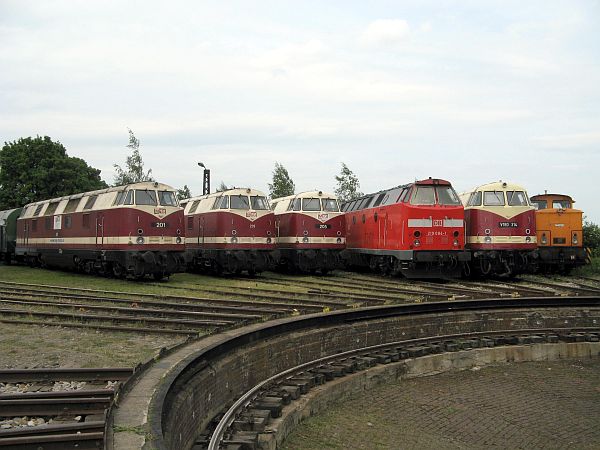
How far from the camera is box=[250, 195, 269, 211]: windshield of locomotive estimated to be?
22.8 metres

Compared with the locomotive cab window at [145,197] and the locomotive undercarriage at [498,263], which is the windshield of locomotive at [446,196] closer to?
the locomotive undercarriage at [498,263]

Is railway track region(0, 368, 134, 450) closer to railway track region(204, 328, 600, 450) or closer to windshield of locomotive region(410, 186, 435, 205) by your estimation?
railway track region(204, 328, 600, 450)

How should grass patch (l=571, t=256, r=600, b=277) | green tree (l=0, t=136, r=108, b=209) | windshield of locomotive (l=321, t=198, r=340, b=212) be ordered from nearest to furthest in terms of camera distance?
1. windshield of locomotive (l=321, t=198, r=340, b=212)
2. grass patch (l=571, t=256, r=600, b=277)
3. green tree (l=0, t=136, r=108, b=209)

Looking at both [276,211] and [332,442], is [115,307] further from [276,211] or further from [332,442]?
[276,211]

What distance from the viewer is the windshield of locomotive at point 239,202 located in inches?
886

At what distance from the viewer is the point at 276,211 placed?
25.8 metres

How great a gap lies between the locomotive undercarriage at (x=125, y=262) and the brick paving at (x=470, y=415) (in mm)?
10414

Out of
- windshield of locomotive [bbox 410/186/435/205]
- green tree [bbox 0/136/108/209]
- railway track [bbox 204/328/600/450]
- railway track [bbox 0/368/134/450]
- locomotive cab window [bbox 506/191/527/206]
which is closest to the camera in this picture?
railway track [bbox 0/368/134/450]

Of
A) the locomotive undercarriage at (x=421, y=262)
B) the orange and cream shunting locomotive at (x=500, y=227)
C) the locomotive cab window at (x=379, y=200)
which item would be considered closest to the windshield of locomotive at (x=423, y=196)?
the locomotive undercarriage at (x=421, y=262)

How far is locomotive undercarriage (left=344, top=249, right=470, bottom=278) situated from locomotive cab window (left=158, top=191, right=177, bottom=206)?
679 centimetres

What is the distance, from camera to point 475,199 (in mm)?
21047

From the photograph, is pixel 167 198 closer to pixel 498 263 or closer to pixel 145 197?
pixel 145 197

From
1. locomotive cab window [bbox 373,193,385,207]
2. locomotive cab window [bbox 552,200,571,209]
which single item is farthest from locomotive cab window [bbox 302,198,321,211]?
locomotive cab window [bbox 552,200,571,209]

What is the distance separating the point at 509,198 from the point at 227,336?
1314 cm
